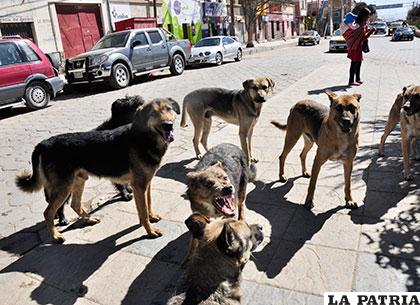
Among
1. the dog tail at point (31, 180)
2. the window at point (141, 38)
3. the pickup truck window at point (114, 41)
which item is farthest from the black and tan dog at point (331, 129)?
the window at point (141, 38)

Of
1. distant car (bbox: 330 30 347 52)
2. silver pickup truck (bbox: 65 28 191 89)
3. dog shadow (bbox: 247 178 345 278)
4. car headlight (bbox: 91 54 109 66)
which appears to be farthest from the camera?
distant car (bbox: 330 30 347 52)

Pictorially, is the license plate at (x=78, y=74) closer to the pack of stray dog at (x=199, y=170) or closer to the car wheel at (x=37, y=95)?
the car wheel at (x=37, y=95)

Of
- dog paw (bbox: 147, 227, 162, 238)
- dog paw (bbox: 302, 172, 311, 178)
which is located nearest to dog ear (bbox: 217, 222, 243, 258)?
dog paw (bbox: 147, 227, 162, 238)

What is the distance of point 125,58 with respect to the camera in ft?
44.4

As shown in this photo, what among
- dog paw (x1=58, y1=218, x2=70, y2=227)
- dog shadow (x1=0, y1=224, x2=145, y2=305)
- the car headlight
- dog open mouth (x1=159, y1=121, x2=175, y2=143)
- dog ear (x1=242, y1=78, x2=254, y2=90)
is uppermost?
the car headlight

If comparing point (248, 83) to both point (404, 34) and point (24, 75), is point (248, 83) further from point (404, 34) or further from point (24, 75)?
point (404, 34)

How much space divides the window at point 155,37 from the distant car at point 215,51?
3.61 meters

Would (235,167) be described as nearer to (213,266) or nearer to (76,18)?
(213,266)

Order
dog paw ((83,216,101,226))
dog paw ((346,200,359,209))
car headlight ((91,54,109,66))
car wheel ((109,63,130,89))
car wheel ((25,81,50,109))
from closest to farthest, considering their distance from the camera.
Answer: dog paw ((346,200,359,209)), dog paw ((83,216,101,226)), car wheel ((25,81,50,109)), car headlight ((91,54,109,66)), car wheel ((109,63,130,89))

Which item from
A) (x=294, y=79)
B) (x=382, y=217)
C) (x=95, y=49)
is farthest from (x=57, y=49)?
(x=382, y=217)

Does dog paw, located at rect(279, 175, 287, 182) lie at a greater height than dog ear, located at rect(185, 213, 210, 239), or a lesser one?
lesser

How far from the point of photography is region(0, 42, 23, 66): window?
10015 millimetres

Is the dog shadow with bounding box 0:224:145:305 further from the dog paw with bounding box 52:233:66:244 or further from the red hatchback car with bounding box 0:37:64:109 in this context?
the red hatchback car with bounding box 0:37:64:109

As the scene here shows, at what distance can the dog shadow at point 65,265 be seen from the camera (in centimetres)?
301
